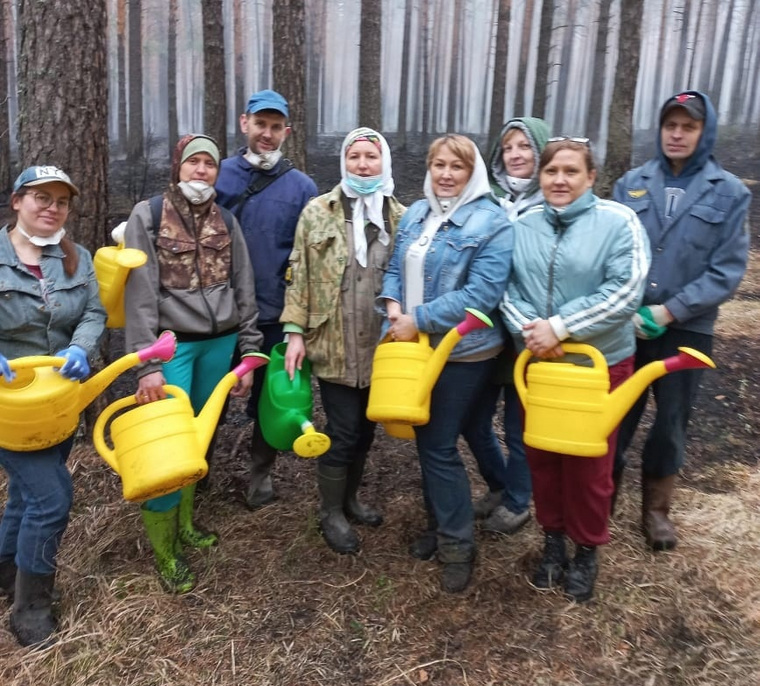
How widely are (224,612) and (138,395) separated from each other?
0.92 meters

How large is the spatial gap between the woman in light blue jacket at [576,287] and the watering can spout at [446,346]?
0.20 m

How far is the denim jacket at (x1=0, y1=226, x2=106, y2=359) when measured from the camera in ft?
6.93

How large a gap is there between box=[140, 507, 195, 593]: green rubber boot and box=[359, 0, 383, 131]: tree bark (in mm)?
8775

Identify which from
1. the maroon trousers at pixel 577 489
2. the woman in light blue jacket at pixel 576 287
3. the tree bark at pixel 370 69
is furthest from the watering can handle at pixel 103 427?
the tree bark at pixel 370 69

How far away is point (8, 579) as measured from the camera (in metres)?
2.54

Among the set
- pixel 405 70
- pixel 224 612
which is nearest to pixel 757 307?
pixel 224 612

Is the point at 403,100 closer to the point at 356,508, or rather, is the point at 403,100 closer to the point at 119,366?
the point at 356,508

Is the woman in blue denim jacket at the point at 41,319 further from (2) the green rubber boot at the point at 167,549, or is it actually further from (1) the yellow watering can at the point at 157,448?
(2) the green rubber boot at the point at 167,549

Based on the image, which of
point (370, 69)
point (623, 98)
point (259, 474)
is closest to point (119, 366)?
point (259, 474)

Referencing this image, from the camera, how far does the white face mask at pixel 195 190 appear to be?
2518mm

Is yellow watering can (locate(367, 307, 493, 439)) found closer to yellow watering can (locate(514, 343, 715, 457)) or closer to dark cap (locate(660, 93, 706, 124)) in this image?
yellow watering can (locate(514, 343, 715, 457))

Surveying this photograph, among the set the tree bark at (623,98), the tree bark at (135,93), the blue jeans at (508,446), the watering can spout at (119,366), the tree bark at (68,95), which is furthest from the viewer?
the tree bark at (135,93)

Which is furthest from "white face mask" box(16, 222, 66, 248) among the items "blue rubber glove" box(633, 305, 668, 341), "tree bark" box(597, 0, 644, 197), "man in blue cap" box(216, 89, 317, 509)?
"tree bark" box(597, 0, 644, 197)

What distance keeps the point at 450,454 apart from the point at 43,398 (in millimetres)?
1447
